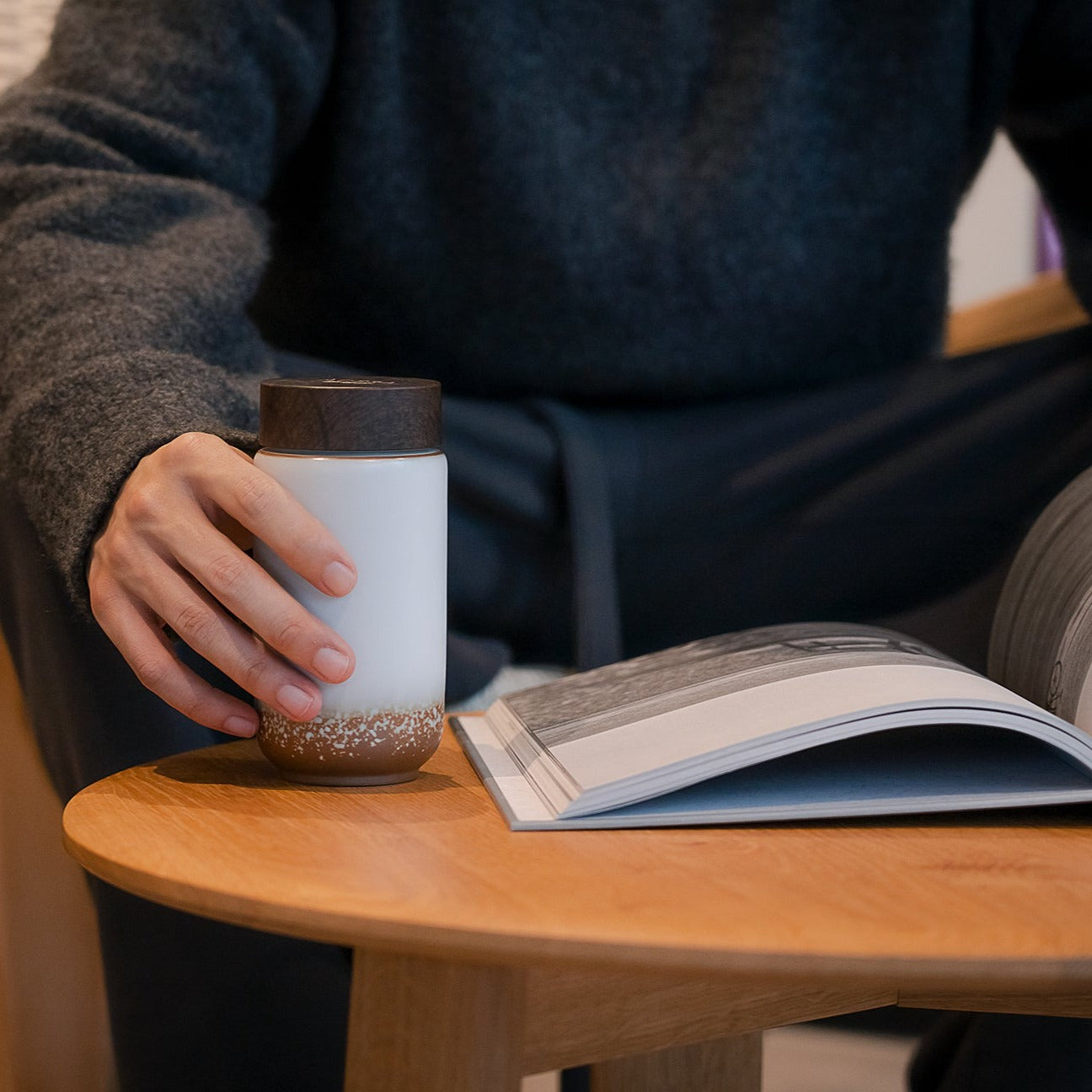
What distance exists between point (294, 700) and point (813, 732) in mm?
176

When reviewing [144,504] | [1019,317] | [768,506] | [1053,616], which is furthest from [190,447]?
[1019,317]

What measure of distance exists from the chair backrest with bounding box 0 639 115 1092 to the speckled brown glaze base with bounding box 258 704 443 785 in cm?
34

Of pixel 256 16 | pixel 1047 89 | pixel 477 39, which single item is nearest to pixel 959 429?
pixel 1047 89

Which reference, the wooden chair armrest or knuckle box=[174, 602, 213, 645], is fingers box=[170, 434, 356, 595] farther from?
Answer: the wooden chair armrest

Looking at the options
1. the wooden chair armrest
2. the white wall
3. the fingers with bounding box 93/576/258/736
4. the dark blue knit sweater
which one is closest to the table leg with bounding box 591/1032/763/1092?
the fingers with bounding box 93/576/258/736

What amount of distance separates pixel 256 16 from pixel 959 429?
0.57 meters

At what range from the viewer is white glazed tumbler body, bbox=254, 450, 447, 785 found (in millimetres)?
429

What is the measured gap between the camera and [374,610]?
439mm

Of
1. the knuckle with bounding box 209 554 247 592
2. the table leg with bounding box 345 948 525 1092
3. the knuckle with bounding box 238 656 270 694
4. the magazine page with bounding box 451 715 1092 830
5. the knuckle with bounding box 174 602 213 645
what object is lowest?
the table leg with bounding box 345 948 525 1092

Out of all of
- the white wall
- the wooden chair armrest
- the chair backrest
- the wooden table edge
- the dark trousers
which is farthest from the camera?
the white wall

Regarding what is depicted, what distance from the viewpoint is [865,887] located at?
353mm

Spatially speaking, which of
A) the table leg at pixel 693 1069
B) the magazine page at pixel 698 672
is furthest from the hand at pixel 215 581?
the table leg at pixel 693 1069

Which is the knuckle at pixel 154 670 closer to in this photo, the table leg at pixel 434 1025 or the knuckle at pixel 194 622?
the knuckle at pixel 194 622

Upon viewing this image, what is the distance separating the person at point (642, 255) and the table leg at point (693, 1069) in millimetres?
257
